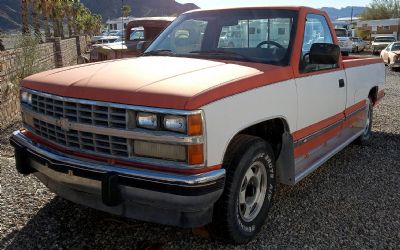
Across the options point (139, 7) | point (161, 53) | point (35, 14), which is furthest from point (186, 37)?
point (139, 7)

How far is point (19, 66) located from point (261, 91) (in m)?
7.52

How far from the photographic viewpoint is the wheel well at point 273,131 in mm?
3531

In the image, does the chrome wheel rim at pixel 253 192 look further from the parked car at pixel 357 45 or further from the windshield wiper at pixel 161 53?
the parked car at pixel 357 45

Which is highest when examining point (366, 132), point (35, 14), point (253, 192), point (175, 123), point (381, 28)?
point (35, 14)

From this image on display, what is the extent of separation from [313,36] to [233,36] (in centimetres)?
83

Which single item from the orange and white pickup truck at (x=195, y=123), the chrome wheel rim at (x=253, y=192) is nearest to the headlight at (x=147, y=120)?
the orange and white pickup truck at (x=195, y=123)

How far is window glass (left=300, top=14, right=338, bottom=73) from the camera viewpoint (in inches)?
152

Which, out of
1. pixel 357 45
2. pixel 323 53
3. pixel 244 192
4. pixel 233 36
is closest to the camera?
pixel 244 192

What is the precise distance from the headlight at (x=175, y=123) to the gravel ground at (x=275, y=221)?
111cm

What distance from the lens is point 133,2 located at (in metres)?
171

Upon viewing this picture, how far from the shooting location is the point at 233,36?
13.5 ft

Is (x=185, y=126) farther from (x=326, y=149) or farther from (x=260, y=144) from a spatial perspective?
(x=326, y=149)

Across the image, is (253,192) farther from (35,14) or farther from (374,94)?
(35,14)

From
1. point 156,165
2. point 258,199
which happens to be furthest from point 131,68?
point 258,199
